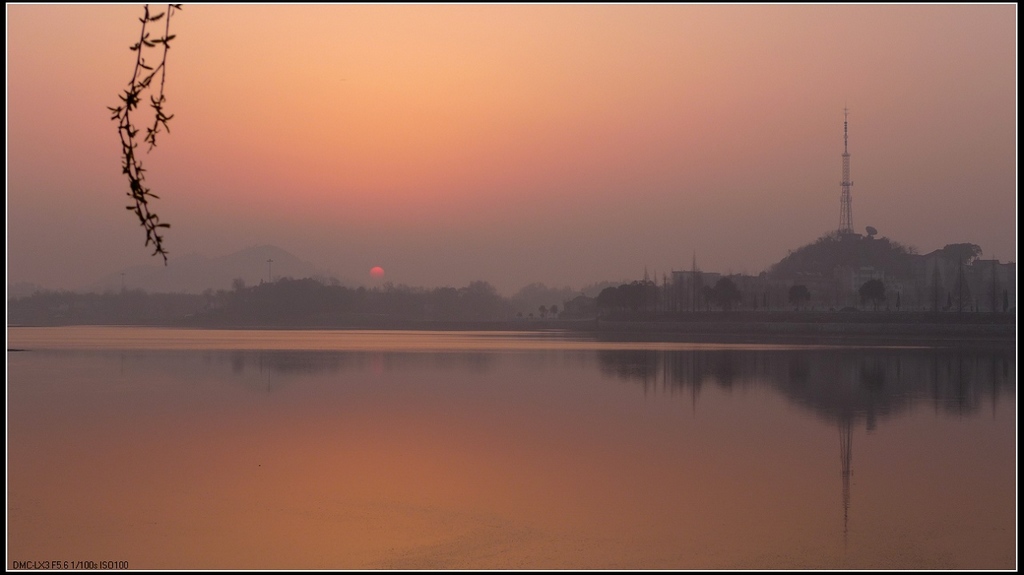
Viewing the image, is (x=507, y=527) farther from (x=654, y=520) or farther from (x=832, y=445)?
(x=832, y=445)

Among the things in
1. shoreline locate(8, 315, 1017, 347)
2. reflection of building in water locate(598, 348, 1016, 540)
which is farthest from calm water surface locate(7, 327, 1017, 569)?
shoreline locate(8, 315, 1017, 347)

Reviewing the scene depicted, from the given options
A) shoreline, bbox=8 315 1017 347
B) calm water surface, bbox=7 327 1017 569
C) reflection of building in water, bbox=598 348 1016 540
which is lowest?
calm water surface, bbox=7 327 1017 569

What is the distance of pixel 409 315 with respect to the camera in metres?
195

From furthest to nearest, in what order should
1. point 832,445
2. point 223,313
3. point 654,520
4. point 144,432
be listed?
1. point 223,313
2. point 144,432
3. point 832,445
4. point 654,520

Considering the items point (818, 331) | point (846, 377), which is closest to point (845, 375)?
point (846, 377)

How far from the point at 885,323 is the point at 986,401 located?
60.7 m

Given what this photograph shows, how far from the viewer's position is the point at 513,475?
54.6 ft

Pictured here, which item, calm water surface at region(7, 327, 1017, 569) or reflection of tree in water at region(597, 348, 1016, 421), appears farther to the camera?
reflection of tree in water at region(597, 348, 1016, 421)

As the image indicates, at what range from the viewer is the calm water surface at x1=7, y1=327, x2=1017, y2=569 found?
459 inches

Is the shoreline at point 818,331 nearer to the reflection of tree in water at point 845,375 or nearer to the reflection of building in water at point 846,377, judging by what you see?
the reflection of tree in water at point 845,375

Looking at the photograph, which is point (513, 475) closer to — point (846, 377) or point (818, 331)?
point (846, 377)

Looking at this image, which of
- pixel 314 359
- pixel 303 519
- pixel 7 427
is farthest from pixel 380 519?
pixel 314 359

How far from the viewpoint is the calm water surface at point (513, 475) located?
1166 centimetres

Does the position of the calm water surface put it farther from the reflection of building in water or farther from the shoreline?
the shoreline
